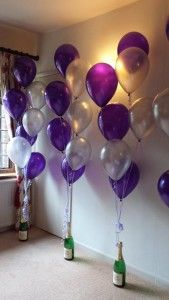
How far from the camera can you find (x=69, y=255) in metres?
2.74

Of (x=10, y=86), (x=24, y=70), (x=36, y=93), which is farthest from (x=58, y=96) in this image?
(x=10, y=86)

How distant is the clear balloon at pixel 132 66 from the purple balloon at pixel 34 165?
1.39 m

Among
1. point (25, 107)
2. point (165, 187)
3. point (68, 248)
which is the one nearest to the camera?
point (165, 187)

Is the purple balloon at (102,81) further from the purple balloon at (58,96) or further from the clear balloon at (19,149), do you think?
the clear balloon at (19,149)

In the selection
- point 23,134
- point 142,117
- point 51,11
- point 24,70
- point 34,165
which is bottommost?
point 34,165

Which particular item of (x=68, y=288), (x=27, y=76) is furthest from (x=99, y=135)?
(x=68, y=288)

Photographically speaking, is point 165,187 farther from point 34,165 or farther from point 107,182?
point 34,165

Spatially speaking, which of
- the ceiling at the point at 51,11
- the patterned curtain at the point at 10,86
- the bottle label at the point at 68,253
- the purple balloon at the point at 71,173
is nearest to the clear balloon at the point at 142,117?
the purple balloon at the point at 71,173

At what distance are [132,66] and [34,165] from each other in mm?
1579

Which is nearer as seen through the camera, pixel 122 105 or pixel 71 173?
pixel 122 105

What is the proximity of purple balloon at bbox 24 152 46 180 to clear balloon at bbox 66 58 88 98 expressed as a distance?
95 cm

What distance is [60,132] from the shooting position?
275cm

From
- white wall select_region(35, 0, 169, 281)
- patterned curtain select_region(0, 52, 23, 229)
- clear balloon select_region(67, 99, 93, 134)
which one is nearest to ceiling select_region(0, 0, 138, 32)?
white wall select_region(35, 0, 169, 281)

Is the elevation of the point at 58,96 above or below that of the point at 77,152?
above
